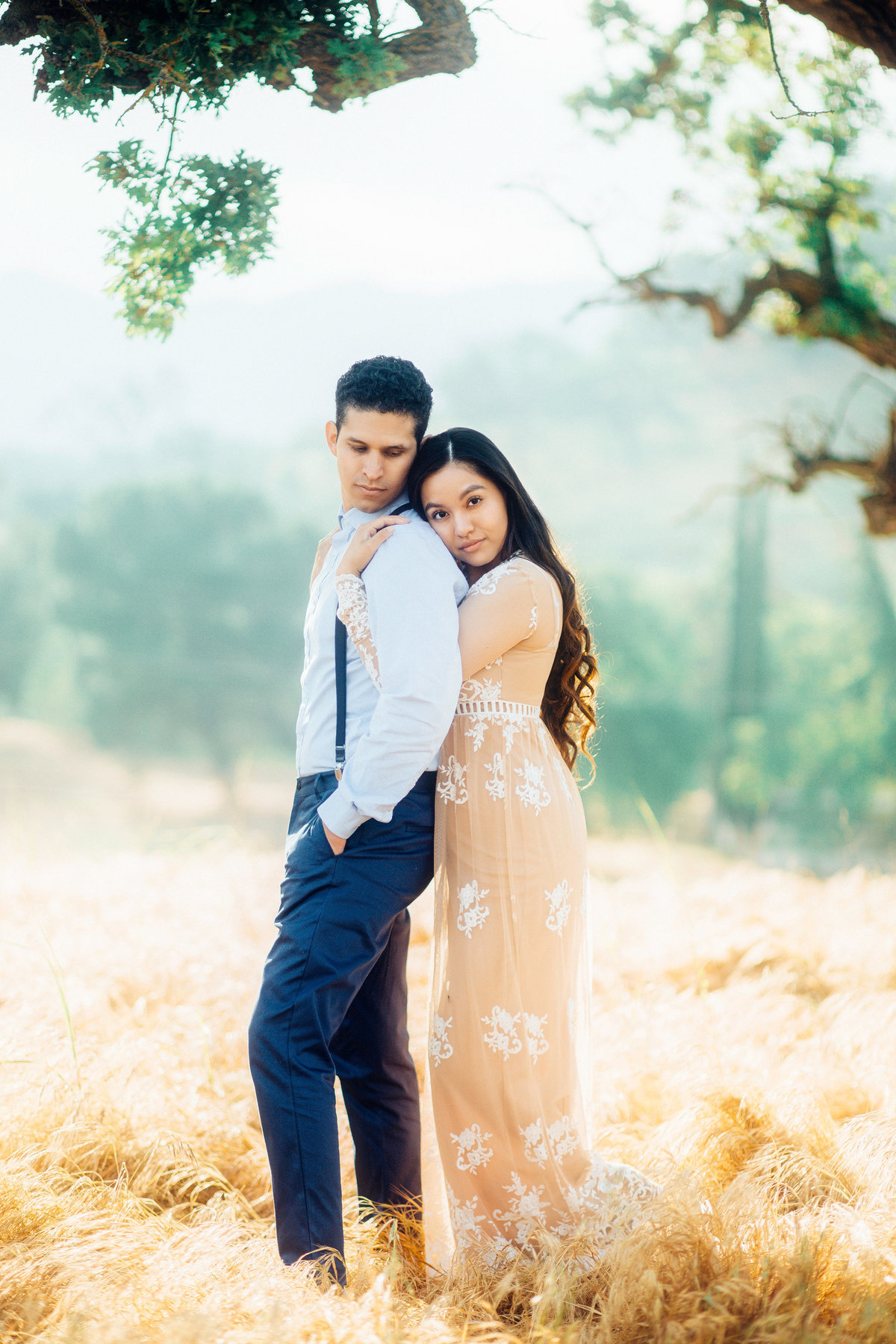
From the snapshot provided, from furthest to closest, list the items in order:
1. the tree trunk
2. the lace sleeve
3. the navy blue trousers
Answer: the tree trunk → the lace sleeve → the navy blue trousers

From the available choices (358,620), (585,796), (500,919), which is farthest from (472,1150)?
(585,796)

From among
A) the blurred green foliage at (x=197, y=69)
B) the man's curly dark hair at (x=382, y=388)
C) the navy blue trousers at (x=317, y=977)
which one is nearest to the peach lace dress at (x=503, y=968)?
the navy blue trousers at (x=317, y=977)

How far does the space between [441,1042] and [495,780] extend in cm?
58

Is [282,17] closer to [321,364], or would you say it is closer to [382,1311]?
[382,1311]

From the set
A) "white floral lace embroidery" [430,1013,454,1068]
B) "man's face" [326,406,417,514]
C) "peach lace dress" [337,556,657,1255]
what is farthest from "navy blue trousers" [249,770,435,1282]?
"man's face" [326,406,417,514]

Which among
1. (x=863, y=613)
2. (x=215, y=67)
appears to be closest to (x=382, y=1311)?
(x=215, y=67)

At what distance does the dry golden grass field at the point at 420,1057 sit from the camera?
5.71 feet

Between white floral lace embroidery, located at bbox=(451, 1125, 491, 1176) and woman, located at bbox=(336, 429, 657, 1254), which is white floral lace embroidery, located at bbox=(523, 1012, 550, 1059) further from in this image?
white floral lace embroidery, located at bbox=(451, 1125, 491, 1176)

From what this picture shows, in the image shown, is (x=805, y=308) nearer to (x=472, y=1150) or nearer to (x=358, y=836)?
(x=358, y=836)

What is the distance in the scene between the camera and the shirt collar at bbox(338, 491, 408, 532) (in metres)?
2.19

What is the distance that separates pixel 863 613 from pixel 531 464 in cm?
1246

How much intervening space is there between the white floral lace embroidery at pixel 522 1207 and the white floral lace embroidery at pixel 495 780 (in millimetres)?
810

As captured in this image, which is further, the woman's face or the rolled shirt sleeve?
the woman's face

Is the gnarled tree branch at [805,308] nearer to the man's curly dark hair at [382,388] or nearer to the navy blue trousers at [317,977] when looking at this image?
the man's curly dark hair at [382,388]
